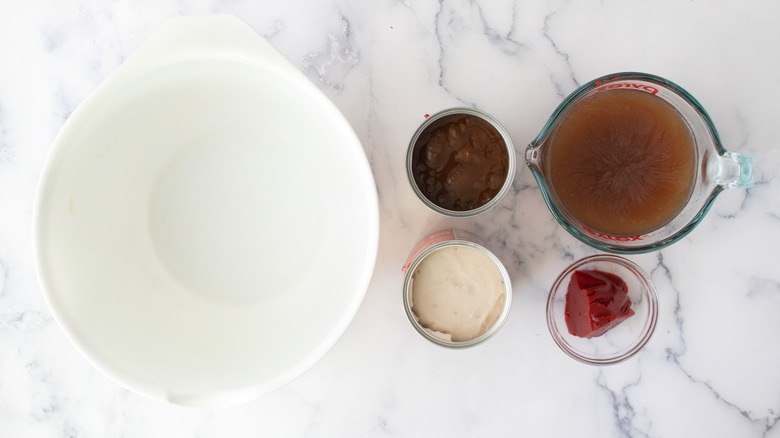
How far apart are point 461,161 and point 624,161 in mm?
274

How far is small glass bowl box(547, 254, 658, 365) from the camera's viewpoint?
3.07ft

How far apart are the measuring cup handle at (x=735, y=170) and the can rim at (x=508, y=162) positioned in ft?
1.06

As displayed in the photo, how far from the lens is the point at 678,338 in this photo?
990mm

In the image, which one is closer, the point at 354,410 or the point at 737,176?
the point at 737,176

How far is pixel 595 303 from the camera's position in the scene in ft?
2.89

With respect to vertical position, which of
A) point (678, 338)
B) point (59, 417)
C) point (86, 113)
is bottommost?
point (59, 417)

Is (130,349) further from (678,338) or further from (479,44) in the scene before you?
(678,338)

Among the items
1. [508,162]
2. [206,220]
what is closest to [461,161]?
[508,162]

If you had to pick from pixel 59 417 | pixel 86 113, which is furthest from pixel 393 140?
pixel 59 417

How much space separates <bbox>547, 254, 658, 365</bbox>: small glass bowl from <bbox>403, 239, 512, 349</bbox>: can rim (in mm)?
131

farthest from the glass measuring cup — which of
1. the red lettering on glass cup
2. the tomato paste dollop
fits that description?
the tomato paste dollop

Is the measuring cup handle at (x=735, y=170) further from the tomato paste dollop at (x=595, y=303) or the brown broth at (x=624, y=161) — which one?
the tomato paste dollop at (x=595, y=303)

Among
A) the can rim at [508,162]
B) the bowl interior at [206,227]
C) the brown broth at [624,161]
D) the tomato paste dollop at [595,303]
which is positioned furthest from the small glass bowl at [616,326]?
the bowl interior at [206,227]

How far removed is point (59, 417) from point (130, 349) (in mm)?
303
